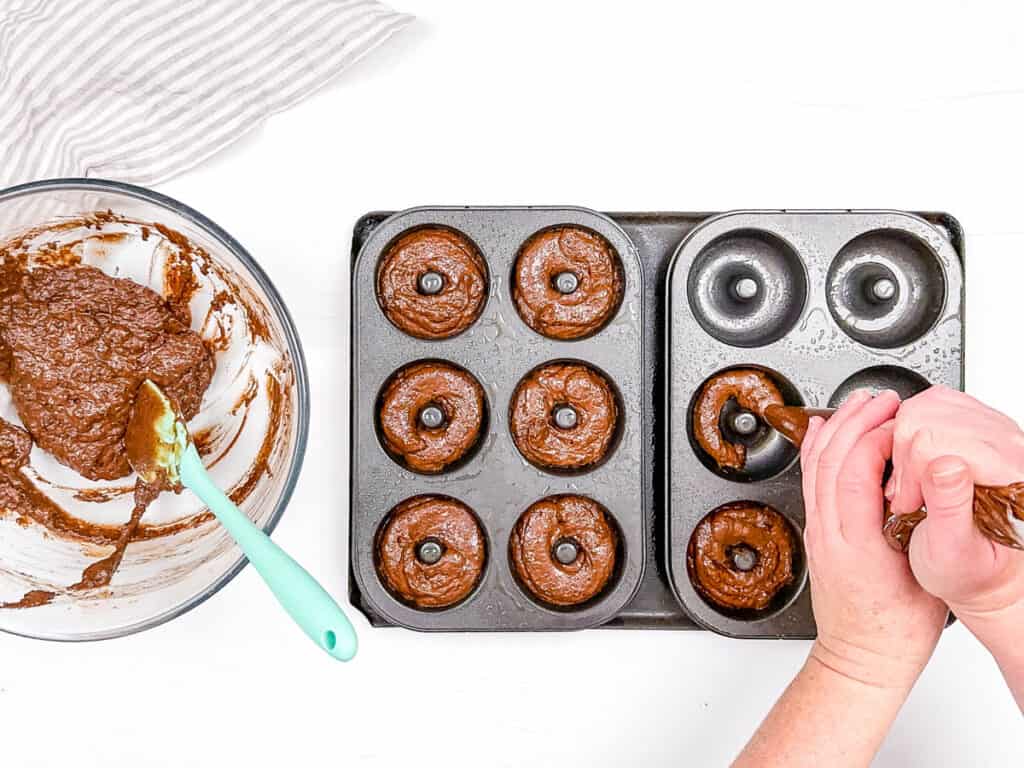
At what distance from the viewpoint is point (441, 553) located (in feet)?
4.32

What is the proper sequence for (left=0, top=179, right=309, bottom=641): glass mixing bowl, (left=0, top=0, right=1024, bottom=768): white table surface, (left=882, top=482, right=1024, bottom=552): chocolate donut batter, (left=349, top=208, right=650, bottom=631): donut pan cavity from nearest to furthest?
(left=882, top=482, right=1024, bottom=552): chocolate donut batter → (left=0, top=179, right=309, bottom=641): glass mixing bowl → (left=349, top=208, right=650, bottom=631): donut pan cavity → (left=0, top=0, right=1024, bottom=768): white table surface

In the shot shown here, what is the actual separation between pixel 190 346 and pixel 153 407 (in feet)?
0.37

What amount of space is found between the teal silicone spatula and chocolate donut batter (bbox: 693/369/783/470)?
2.07 ft

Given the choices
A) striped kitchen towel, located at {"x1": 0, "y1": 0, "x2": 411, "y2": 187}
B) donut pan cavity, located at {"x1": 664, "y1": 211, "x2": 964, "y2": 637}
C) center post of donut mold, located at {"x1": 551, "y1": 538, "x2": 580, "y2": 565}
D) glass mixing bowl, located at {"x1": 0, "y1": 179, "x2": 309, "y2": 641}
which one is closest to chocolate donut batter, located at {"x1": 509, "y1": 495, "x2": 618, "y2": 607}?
center post of donut mold, located at {"x1": 551, "y1": 538, "x2": 580, "y2": 565}

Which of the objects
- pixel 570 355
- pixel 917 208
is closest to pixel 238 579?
pixel 570 355

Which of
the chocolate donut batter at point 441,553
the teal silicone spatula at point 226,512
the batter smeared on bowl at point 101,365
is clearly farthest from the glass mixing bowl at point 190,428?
the chocolate donut batter at point 441,553

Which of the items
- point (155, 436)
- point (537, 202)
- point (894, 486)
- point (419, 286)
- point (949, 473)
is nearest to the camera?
point (949, 473)

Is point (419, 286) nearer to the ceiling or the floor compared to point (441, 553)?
nearer to the ceiling

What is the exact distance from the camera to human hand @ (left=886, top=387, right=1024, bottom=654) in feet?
2.92

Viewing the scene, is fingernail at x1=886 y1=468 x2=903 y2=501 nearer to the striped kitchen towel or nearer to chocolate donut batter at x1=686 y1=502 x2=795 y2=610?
chocolate donut batter at x1=686 y1=502 x2=795 y2=610

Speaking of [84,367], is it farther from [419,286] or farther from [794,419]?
[794,419]

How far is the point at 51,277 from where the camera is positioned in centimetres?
122

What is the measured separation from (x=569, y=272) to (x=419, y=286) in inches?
8.9

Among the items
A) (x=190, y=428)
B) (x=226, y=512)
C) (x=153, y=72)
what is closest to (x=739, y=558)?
(x=226, y=512)
